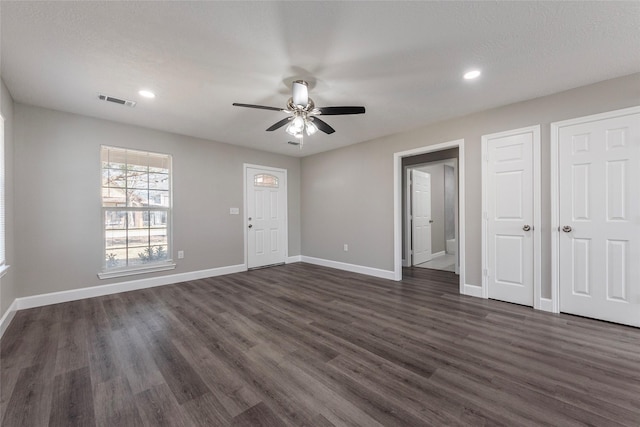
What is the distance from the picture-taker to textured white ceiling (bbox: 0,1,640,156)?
1780 mm

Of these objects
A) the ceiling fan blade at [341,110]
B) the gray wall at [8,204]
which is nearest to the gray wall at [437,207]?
the ceiling fan blade at [341,110]

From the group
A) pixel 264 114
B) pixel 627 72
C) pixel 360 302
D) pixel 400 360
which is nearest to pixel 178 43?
pixel 264 114

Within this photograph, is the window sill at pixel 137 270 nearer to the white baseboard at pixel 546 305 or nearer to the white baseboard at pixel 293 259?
the white baseboard at pixel 293 259

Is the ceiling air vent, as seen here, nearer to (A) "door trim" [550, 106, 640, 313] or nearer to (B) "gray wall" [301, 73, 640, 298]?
(B) "gray wall" [301, 73, 640, 298]

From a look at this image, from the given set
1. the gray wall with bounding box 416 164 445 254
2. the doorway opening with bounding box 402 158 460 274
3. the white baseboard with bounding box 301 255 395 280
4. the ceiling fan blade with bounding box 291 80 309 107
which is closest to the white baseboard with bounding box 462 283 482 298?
the white baseboard with bounding box 301 255 395 280

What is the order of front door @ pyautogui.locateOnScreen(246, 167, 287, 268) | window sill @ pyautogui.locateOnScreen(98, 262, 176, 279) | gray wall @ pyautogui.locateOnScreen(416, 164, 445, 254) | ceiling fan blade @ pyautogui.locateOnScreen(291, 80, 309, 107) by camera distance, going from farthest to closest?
gray wall @ pyautogui.locateOnScreen(416, 164, 445, 254), front door @ pyautogui.locateOnScreen(246, 167, 287, 268), window sill @ pyautogui.locateOnScreen(98, 262, 176, 279), ceiling fan blade @ pyautogui.locateOnScreen(291, 80, 309, 107)

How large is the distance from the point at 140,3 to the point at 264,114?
1905 millimetres

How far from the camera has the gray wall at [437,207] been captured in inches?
263

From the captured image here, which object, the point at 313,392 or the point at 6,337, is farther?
the point at 6,337

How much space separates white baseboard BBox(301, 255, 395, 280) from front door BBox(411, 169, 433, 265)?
1.56m

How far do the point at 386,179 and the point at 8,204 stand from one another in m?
5.08

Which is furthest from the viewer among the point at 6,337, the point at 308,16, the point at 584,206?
the point at 584,206

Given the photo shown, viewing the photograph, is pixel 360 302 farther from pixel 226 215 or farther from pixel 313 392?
pixel 226 215

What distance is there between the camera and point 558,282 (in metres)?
2.97
